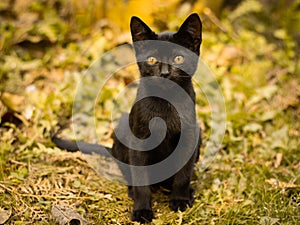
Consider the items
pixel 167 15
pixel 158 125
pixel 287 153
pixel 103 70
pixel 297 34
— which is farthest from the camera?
pixel 297 34

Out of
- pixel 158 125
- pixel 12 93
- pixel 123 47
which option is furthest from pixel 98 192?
pixel 123 47

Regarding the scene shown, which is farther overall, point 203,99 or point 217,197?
point 203,99

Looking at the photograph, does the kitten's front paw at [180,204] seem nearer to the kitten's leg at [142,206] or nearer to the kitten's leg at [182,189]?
the kitten's leg at [182,189]

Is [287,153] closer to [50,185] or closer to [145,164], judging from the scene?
[145,164]

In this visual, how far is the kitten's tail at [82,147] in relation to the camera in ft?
10.5

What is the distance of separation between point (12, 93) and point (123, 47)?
1.23m

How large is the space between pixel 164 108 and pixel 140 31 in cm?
50

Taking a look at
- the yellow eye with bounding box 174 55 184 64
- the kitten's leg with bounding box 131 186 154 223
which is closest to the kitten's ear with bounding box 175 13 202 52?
the yellow eye with bounding box 174 55 184 64

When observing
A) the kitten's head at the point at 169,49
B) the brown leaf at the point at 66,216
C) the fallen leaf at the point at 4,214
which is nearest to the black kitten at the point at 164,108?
the kitten's head at the point at 169,49

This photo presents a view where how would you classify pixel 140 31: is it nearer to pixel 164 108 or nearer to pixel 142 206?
pixel 164 108

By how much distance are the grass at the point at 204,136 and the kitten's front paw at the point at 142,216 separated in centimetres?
7

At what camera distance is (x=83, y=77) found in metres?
4.17

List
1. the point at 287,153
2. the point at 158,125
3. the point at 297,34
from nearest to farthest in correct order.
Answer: the point at 158,125 < the point at 287,153 < the point at 297,34

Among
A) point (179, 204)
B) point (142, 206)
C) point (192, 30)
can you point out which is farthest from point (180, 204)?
point (192, 30)
